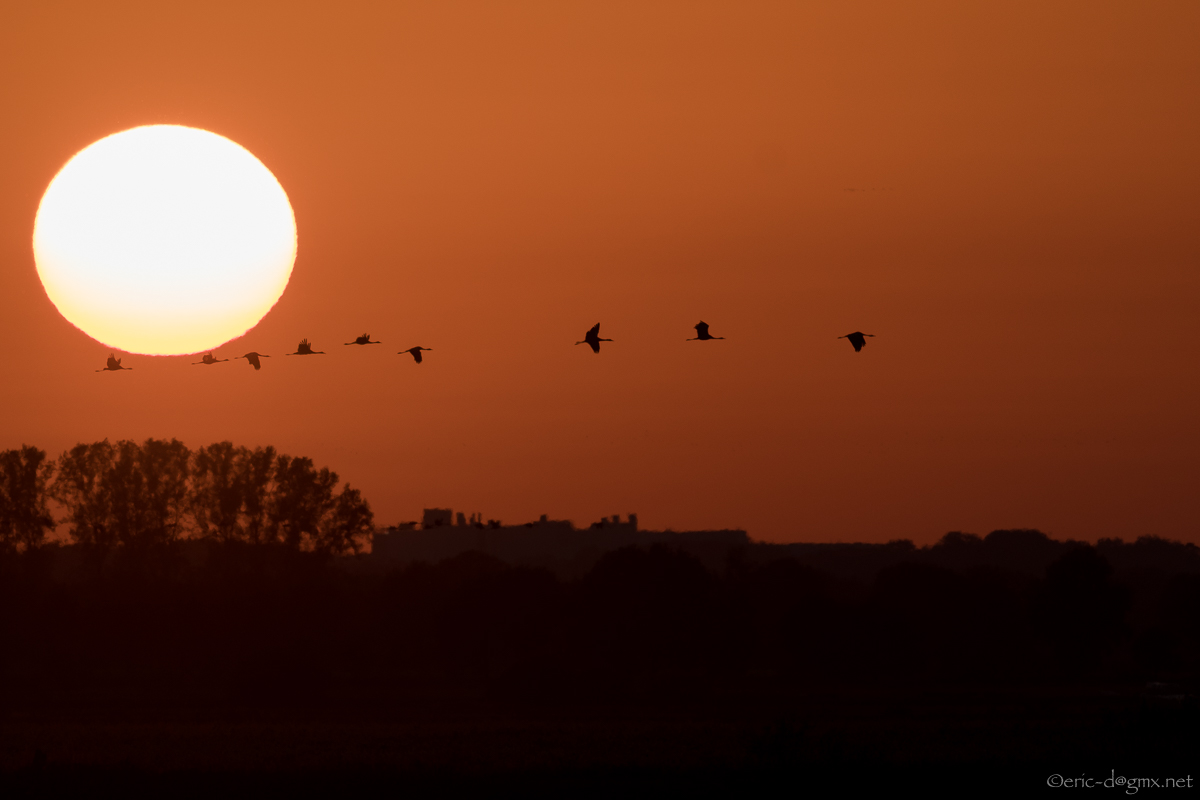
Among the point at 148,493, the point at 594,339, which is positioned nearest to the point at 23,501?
the point at 148,493

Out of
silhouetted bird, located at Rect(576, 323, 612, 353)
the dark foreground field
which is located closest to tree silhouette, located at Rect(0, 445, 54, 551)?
the dark foreground field

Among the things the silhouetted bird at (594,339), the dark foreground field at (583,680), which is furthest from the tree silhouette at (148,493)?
the silhouetted bird at (594,339)

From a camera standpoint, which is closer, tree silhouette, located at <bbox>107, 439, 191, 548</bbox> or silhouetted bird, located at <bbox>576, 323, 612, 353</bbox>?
silhouetted bird, located at <bbox>576, 323, 612, 353</bbox>

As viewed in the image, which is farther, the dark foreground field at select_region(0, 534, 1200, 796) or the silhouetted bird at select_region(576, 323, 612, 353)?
the dark foreground field at select_region(0, 534, 1200, 796)

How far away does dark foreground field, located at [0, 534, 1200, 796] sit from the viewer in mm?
52812

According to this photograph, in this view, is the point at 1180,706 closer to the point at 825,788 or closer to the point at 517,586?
the point at 825,788

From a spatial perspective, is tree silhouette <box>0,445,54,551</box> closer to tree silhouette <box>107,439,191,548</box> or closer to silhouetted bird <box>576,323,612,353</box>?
tree silhouette <box>107,439,191,548</box>

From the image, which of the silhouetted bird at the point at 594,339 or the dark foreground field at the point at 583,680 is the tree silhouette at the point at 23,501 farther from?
the silhouetted bird at the point at 594,339

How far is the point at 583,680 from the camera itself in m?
86.6

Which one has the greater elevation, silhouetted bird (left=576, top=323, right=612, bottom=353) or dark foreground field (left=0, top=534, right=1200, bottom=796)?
silhouetted bird (left=576, top=323, right=612, bottom=353)

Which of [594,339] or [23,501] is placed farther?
[23,501]

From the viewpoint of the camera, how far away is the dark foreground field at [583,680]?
52.8 m

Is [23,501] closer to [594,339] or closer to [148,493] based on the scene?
[148,493]

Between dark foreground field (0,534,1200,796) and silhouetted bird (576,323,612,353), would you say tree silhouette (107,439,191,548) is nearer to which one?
dark foreground field (0,534,1200,796)
